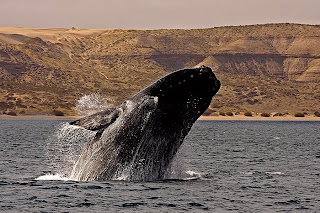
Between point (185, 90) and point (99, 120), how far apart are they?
9.87 feet

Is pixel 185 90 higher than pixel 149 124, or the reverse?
pixel 185 90

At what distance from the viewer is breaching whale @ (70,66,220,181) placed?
21.2m

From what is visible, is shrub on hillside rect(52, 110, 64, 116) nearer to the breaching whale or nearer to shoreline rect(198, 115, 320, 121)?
shoreline rect(198, 115, 320, 121)

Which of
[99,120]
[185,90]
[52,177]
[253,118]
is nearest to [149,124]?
[185,90]

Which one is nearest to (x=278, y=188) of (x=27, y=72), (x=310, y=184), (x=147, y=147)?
(x=310, y=184)

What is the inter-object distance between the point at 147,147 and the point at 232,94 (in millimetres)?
169198

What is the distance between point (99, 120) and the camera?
20750 millimetres

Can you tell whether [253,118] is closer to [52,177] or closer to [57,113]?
[57,113]

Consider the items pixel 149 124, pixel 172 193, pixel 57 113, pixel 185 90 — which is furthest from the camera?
pixel 57 113

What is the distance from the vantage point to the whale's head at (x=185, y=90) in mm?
21031

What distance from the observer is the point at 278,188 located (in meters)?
26.9

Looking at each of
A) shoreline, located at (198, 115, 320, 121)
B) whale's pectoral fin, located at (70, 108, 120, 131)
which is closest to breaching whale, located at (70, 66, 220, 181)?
whale's pectoral fin, located at (70, 108, 120, 131)

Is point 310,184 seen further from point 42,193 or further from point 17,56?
point 17,56

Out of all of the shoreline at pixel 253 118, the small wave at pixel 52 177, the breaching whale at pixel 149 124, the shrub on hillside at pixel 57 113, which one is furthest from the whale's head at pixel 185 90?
the shoreline at pixel 253 118
